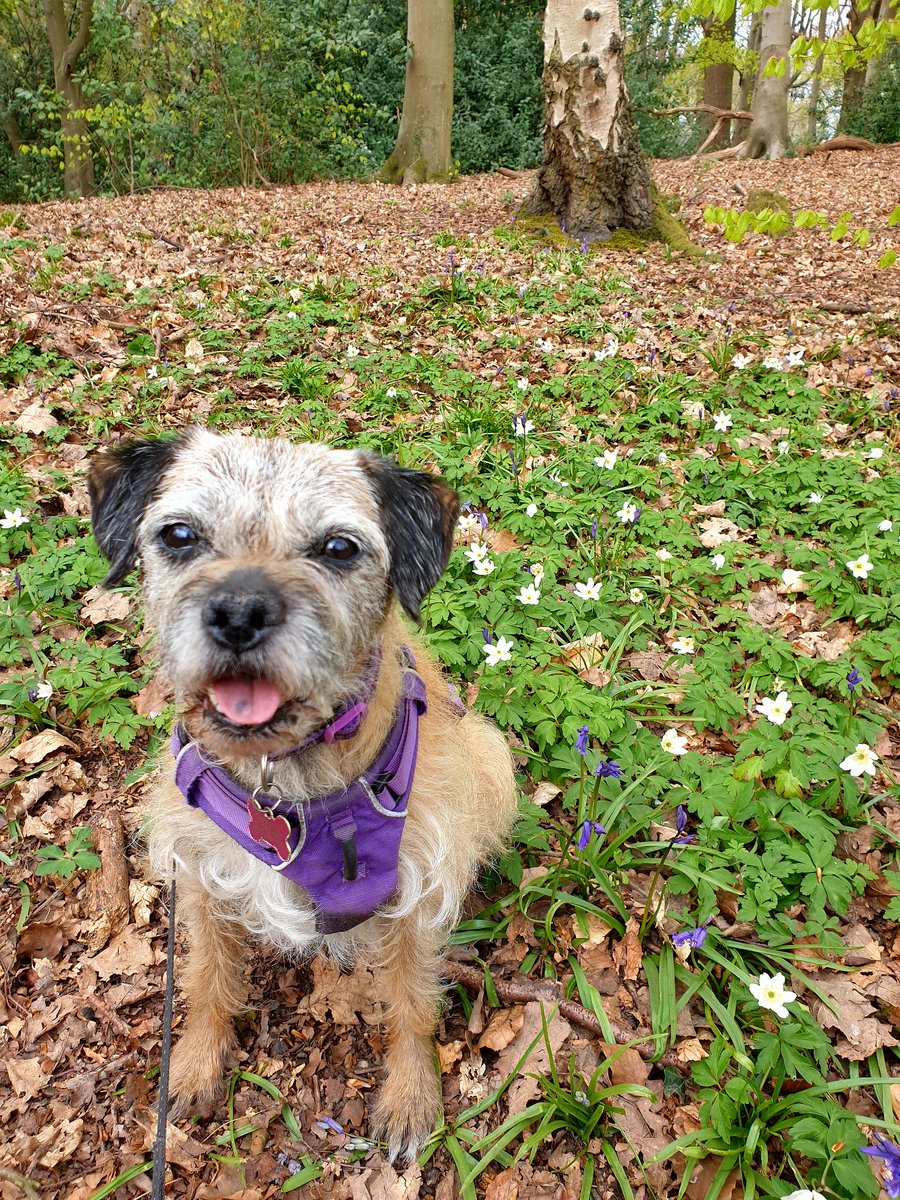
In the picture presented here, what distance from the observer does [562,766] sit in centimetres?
324

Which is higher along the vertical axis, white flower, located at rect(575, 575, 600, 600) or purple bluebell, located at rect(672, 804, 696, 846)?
white flower, located at rect(575, 575, 600, 600)

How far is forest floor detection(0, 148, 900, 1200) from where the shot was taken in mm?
2447

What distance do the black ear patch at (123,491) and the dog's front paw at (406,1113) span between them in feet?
6.77

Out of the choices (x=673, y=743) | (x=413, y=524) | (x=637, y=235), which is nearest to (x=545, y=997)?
(x=673, y=743)

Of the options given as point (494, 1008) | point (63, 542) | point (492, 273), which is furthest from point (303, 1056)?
point (492, 273)

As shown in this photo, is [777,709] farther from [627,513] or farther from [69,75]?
[69,75]

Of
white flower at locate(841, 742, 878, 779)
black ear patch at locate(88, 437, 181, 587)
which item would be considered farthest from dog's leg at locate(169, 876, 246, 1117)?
white flower at locate(841, 742, 878, 779)

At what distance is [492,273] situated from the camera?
344 inches

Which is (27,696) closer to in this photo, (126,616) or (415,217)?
(126,616)

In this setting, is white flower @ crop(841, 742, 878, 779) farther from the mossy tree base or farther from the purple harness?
the mossy tree base

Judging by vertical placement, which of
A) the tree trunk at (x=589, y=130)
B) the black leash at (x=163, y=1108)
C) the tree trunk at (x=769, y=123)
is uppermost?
the tree trunk at (x=769, y=123)

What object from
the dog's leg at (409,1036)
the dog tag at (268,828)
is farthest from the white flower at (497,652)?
the dog tag at (268,828)

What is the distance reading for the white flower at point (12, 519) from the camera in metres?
4.20

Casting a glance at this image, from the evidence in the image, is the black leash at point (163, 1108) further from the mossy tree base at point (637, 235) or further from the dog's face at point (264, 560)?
the mossy tree base at point (637, 235)
